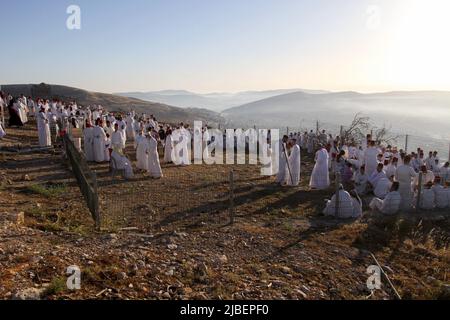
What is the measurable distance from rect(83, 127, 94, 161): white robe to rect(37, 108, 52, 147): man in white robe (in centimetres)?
276

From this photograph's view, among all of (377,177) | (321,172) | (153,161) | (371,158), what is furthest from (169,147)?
(377,177)

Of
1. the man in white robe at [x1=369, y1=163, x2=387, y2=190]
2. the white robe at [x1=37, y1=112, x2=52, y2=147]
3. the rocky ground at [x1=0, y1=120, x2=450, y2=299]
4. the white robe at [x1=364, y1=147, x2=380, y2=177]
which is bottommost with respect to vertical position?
the rocky ground at [x1=0, y1=120, x2=450, y2=299]

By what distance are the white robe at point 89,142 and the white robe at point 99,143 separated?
15cm

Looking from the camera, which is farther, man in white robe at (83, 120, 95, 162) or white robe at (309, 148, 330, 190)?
man in white robe at (83, 120, 95, 162)

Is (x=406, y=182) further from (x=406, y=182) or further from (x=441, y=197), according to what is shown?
(x=441, y=197)

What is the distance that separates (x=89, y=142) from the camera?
16562mm

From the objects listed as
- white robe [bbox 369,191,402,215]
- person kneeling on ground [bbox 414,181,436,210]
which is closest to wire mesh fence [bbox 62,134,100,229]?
white robe [bbox 369,191,402,215]

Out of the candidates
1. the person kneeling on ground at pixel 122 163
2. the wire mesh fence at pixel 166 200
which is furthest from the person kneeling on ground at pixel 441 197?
the person kneeling on ground at pixel 122 163

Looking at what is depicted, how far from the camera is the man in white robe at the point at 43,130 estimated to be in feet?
59.1

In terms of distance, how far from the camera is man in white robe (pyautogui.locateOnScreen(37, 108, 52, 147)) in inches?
710

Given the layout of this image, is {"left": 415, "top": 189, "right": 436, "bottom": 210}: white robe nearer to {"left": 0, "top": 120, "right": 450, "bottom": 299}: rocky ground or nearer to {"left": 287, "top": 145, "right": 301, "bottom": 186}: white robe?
{"left": 0, "top": 120, "right": 450, "bottom": 299}: rocky ground

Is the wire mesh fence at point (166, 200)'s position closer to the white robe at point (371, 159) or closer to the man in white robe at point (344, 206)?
the man in white robe at point (344, 206)
